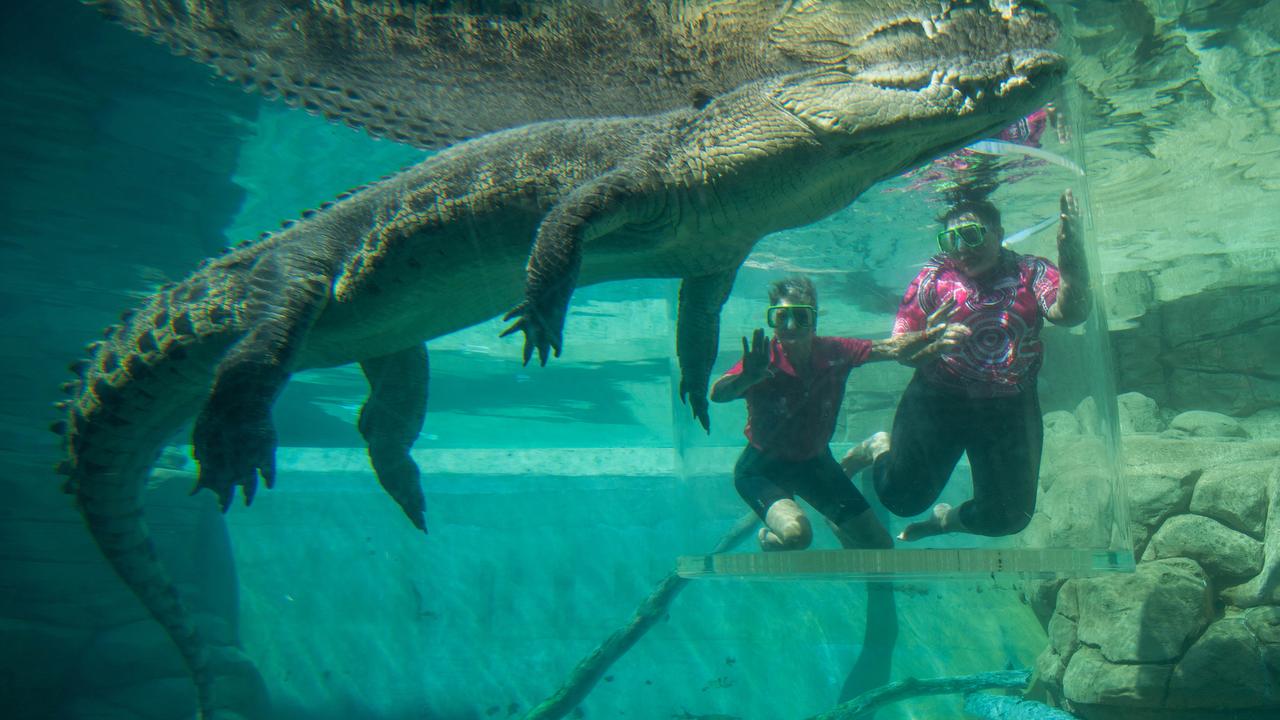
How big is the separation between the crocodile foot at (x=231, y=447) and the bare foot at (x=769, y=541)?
3.06m

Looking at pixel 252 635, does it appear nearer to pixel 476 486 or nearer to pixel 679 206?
pixel 476 486

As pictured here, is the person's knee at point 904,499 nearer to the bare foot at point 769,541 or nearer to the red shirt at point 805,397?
the red shirt at point 805,397

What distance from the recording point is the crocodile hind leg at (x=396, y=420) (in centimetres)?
418

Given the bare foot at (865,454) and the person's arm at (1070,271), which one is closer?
the person's arm at (1070,271)

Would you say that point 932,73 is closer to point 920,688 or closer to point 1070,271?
point 1070,271

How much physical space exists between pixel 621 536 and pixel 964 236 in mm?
13556

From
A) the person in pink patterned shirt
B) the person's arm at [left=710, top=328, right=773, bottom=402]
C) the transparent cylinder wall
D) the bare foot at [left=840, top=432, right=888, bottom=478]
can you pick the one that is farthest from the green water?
the person's arm at [left=710, top=328, right=773, bottom=402]

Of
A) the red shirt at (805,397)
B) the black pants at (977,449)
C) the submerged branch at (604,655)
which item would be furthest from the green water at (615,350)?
the red shirt at (805,397)

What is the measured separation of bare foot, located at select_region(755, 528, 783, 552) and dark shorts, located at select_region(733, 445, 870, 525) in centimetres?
17

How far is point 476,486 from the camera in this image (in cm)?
2136

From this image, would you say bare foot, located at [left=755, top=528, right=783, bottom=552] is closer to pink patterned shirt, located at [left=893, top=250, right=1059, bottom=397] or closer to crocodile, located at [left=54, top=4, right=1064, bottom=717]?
crocodile, located at [left=54, top=4, right=1064, bottom=717]

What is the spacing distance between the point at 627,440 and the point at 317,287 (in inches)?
1031

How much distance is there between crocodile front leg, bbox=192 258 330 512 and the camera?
9.83 ft

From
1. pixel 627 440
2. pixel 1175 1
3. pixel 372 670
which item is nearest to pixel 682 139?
pixel 1175 1
